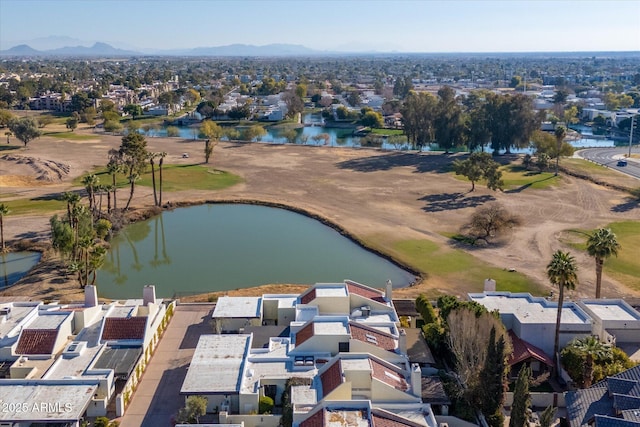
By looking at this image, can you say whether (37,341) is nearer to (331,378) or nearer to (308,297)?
(308,297)

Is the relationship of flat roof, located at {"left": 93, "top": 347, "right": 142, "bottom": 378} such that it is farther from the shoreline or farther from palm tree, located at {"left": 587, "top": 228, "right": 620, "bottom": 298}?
palm tree, located at {"left": 587, "top": 228, "right": 620, "bottom": 298}

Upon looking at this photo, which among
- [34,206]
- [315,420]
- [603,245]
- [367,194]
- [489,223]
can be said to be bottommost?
[315,420]

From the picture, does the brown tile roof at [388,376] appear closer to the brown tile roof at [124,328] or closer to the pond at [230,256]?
the brown tile roof at [124,328]

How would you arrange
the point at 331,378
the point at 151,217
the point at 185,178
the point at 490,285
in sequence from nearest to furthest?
the point at 331,378, the point at 490,285, the point at 151,217, the point at 185,178

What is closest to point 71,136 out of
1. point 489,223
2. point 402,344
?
point 489,223

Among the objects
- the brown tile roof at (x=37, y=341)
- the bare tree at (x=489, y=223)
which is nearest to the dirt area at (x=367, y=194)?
the bare tree at (x=489, y=223)

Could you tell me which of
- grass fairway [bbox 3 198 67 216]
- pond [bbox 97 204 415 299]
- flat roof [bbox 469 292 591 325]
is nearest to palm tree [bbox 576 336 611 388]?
flat roof [bbox 469 292 591 325]
